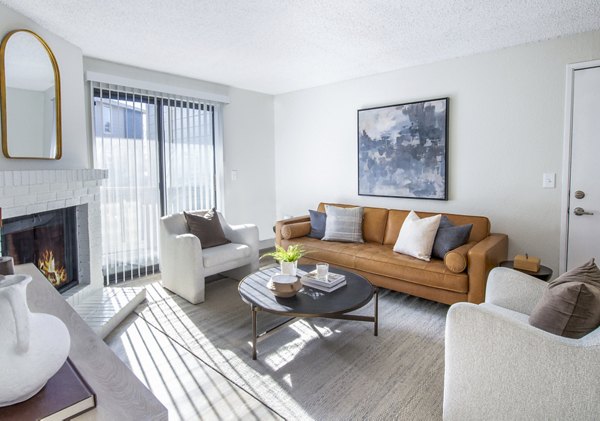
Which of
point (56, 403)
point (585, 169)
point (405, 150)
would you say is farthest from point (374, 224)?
point (56, 403)

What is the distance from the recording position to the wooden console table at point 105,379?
2.06 ft

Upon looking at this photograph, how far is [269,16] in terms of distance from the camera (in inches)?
105

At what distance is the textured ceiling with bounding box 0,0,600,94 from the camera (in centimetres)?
252

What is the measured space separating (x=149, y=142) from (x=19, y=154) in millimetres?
1497

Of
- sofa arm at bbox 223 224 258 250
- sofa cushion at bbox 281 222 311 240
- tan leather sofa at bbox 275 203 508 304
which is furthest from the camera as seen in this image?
sofa cushion at bbox 281 222 311 240

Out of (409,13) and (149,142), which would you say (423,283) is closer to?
(409,13)

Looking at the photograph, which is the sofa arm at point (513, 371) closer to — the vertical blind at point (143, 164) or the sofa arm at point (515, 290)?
the sofa arm at point (515, 290)

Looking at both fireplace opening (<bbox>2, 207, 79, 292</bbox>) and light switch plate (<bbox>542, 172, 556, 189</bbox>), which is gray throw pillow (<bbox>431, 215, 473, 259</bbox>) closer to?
light switch plate (<bbox>542, 172, 556, 189</bbox>)

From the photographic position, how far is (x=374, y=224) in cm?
409

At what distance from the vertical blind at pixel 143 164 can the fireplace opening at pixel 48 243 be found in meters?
0.60

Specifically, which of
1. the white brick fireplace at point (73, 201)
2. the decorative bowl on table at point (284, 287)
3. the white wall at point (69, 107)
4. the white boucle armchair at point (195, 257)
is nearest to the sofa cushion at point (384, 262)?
the white boucle armchair at point (195, 257)

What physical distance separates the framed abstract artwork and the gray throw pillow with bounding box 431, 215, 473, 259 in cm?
68

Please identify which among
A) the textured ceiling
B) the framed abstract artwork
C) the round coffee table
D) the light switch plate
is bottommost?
the round coffee table

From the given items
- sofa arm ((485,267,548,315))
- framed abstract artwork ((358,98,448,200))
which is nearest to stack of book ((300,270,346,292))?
sofa arm ((485,267,548,315))
